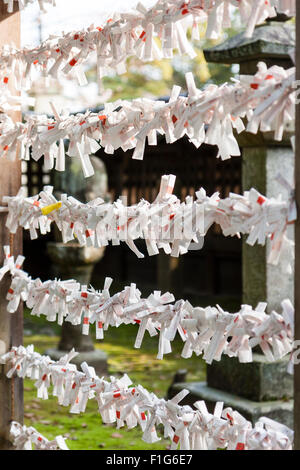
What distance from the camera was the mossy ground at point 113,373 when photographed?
3.96 m

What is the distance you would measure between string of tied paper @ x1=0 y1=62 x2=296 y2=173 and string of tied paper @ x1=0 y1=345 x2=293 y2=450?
1.71ft

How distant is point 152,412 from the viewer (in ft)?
5.23

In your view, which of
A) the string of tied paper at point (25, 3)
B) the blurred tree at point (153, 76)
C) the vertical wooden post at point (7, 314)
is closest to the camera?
the string of tied paper at point (25, 3)

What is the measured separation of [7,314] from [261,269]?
2.21 metres

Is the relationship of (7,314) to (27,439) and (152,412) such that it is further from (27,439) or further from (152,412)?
(152,412)

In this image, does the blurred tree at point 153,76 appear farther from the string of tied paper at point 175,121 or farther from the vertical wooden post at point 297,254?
the vertical wooden post at point 297,254

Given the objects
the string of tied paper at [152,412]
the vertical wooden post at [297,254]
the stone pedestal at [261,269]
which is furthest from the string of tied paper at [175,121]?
the stone pedestal at [261,269]

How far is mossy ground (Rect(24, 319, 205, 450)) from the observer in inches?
156

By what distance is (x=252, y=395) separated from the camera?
157 inches

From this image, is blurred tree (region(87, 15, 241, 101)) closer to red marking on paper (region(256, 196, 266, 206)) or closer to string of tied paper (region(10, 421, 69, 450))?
string of tied paper (region(10, 421, 69, 450))

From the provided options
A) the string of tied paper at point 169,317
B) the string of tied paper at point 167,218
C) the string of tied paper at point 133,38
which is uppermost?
the string of tied paper at point 133,38

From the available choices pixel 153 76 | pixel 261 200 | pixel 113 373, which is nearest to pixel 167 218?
pixel 261 200

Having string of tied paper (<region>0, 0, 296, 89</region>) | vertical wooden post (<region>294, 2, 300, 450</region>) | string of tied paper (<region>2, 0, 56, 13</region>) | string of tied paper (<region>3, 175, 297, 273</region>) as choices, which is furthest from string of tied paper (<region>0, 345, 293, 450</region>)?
string of tied paper (<region>2, 0, 56, 13</region>)

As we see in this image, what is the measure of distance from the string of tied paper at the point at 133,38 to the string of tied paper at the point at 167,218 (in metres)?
0.29
